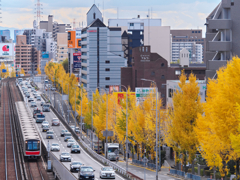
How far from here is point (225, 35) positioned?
5903 cm

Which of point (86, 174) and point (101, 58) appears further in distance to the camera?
point (101, 58)

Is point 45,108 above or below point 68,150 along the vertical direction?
above

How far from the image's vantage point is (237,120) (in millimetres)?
33031

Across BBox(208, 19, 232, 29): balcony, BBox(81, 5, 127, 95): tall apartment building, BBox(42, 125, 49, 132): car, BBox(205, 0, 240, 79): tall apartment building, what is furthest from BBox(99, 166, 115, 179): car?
BBox(81, 5, 127, 95): tall apartment building

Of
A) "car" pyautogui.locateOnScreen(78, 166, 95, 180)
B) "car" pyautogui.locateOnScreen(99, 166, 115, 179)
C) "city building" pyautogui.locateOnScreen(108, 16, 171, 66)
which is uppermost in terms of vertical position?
"city building" pyautogui.locateOnScreen(108, 16, 171, 66)

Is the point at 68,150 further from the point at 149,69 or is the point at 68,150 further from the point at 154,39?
the point at 154,39

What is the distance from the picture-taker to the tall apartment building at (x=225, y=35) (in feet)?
187

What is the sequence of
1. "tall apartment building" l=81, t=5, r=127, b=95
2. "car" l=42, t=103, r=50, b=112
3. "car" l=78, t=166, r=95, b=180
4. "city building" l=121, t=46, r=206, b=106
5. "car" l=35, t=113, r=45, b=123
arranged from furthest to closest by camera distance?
"tall apartment building" l=81, t=5, r=127, b=95
"car" l=42, t=103, r=50, b=112
"city building" l=121, t=46, r=206, b=106
"car" l=35, t=113, r=45, b=123
"car" l=78, t=166, r=95, b=180

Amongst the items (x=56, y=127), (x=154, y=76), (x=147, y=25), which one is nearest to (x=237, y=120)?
(x=56, y=127)

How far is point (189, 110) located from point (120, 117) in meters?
25.9

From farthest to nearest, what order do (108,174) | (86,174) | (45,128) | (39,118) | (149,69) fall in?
(149,69) < (39,118) < (45,128) < (108,174) < (86,174)

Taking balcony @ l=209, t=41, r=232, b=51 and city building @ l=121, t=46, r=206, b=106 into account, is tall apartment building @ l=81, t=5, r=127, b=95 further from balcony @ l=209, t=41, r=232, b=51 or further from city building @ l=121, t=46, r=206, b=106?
balcony @ l=209, t=41, r=232, b=51

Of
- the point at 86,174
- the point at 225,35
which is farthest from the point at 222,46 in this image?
the point at 86,174

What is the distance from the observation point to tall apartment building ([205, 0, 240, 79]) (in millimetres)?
56934
